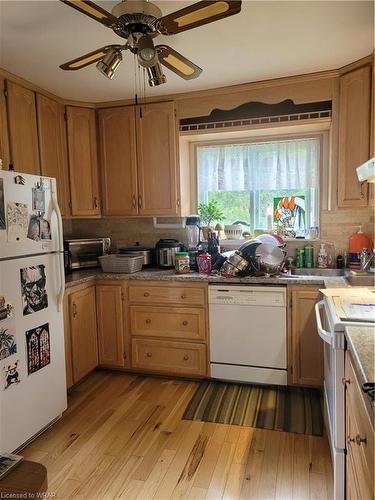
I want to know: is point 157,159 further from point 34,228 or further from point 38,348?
point 38,348

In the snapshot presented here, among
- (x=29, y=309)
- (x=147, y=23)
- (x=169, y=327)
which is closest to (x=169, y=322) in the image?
(x=169, y=327)

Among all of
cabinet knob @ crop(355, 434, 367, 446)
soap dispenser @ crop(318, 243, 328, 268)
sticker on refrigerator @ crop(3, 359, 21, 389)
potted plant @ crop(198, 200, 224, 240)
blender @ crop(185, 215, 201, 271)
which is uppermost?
potted plant @ crop(198, 200, 224, 240)

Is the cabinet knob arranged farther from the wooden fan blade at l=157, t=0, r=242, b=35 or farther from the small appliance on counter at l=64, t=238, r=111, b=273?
the small appliance on counter at l=64, t=238, r=111, b=273

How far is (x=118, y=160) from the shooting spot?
3.30 m

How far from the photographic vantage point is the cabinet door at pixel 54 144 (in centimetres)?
290

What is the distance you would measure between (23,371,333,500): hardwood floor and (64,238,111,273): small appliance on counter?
1.18 m

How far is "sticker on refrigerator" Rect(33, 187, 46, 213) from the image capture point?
7.10 feet

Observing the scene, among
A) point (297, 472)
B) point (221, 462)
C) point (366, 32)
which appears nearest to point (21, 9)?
point (366, 32)

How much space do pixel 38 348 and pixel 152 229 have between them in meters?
1.69

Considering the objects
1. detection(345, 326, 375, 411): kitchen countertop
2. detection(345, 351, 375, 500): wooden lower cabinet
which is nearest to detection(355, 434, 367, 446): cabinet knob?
detection(345, 351, 375, 500): wooden lower cabinet

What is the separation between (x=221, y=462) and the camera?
79.0 inches

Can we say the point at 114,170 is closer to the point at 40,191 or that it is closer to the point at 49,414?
the point at 40,191

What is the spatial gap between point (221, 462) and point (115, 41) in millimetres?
2447

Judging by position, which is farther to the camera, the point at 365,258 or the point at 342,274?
the point at 342,274
